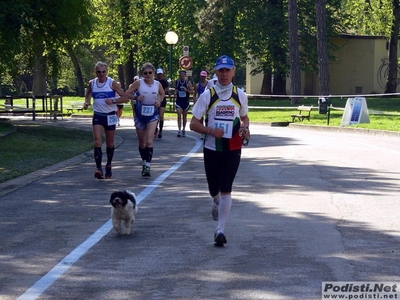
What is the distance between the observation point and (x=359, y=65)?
6122 cm

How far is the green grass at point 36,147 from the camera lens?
1640 cm

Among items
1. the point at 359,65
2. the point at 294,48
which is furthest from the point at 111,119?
the point at 359,65

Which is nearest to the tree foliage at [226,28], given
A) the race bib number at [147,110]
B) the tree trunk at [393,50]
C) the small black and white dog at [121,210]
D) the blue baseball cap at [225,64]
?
the tree trunk at [393,50]

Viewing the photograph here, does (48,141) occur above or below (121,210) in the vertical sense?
below

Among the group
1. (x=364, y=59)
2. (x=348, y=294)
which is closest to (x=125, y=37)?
(x=364, y=59)

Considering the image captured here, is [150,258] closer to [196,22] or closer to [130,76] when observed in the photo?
[196,22]

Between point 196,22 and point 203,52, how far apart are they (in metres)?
1.87

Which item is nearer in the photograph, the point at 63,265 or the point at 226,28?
the point at 63,265

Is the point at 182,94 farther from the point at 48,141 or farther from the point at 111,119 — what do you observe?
the point at 111,119

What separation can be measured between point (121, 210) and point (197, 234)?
0.85 meters

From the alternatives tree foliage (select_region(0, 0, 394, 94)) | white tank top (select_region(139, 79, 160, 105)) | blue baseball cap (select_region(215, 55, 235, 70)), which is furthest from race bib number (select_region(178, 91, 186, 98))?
tree foliage (select_region(0, 0, 394, 94))

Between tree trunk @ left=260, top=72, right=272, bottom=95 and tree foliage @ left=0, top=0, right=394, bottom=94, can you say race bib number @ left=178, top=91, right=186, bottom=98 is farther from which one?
tree trunk @ left=260, top=72, right=272, bottom=95

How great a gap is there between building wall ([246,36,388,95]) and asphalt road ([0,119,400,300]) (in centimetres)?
4507

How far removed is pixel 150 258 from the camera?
8.00m
